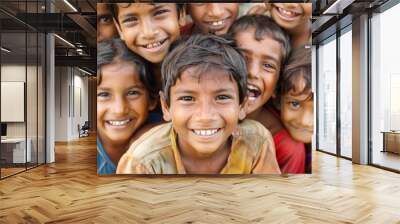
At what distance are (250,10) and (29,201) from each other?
447cm

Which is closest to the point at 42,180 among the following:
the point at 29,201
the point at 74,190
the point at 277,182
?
the point at 74,190

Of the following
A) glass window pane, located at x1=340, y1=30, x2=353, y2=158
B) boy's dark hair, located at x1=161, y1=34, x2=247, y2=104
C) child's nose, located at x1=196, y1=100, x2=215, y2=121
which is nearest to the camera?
child's nose, located at x1=196, y1=100, x2=215, y2=121

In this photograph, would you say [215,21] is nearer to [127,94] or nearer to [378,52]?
[127,94]

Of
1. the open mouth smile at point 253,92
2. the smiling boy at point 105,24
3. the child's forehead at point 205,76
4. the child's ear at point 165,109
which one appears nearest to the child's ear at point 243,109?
the open mouth smile at point 253,92

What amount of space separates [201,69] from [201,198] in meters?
2.22

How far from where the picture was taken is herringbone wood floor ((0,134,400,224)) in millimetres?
4121

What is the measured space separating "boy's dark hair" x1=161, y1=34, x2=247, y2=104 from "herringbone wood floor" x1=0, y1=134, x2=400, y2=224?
152 centimetres

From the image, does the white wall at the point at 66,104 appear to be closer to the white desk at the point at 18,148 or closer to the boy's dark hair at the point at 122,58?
the white desk at the point at 18,148

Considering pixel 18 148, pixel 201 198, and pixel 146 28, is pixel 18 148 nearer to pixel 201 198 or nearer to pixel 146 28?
pixel 146 28

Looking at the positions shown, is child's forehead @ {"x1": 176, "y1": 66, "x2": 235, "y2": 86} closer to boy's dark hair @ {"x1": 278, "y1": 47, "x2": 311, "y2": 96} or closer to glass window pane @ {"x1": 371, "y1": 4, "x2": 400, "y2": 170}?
boy's dark hair @ {"x1": 278, "y1": 47, "x2": 311, "y2": 96}

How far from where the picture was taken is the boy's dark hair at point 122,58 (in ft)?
21.3

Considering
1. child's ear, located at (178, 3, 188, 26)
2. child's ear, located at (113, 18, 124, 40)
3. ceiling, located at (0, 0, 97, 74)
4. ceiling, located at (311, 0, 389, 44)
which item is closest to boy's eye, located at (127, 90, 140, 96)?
child's ear, located at (113, 18, 124, 40)

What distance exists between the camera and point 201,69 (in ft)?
20.7

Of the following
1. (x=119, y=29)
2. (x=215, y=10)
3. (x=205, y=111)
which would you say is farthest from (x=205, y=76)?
(x=119, y=29)
